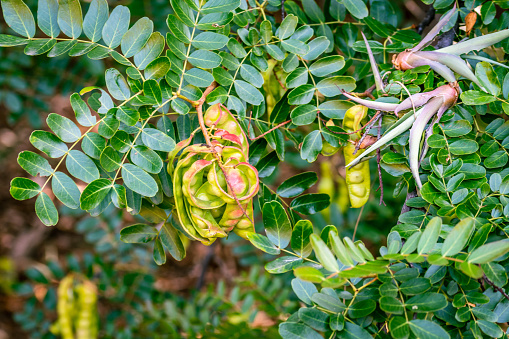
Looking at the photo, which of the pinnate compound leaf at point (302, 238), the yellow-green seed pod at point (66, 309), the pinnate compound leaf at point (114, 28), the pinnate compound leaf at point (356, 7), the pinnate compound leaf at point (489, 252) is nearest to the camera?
the pinnate compound leaf at point (489, 252)

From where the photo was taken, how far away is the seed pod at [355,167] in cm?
98

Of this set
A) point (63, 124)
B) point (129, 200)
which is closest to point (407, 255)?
point (129, 200)

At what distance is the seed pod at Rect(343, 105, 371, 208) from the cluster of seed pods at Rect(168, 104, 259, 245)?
0.27 m

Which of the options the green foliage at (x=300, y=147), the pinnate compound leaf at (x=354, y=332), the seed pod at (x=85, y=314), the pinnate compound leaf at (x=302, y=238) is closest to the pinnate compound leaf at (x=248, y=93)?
the green foliage at (x=300, y=147)

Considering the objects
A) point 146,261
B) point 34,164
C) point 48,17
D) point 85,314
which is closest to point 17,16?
point 48,17

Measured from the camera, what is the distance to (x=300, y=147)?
105 centimetres

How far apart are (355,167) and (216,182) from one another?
1.27 ft

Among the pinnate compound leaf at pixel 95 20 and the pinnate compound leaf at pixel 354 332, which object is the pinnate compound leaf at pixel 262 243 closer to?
the pinnate compound leaf at pixel 354 332

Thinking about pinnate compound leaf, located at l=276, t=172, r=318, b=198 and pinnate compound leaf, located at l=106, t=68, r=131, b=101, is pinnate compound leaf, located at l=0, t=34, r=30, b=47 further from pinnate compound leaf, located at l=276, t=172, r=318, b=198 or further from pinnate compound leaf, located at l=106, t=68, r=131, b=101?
pinnate compound leaf, located at l=276, t=172, r=318, b=198

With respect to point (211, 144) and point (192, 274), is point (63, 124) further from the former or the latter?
point (192, 274)

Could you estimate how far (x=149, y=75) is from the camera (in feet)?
3.03

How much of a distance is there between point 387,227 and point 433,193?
104 centimetres

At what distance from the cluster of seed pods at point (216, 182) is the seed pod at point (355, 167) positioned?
269 mm

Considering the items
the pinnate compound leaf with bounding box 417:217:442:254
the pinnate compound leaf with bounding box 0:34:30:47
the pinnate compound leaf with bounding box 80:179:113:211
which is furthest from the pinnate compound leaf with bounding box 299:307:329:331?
the pinnate compound leaf with bounding box 0:34:30:47
